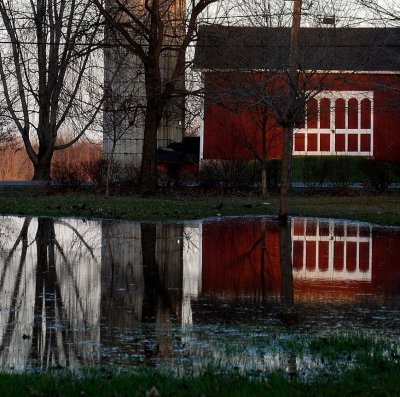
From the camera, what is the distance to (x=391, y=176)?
3812 cm

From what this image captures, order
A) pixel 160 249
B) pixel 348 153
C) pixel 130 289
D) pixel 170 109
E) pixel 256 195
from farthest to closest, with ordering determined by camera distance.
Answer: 1. pixel 348 153
2. pixel 170 109
3. pixel 256 195
4. pixel 160 249
5. pixel 130 289

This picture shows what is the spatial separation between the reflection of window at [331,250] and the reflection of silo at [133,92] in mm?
11829

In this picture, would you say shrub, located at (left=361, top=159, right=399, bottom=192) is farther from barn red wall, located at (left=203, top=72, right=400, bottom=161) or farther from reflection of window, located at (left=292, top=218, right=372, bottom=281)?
reflection of window, located at (left=292, top=218, right=372, bottom=281)

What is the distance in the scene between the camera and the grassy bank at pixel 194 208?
23.3 meters

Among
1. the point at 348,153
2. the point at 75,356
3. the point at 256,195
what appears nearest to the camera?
the point at 75,356

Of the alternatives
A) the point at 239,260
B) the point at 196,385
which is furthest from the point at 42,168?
the point at 196,385

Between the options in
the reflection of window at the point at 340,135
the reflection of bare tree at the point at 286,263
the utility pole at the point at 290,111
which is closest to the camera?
the reflection of bare tree at the point at 286,263

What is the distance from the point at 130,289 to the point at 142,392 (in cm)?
Answer: 555

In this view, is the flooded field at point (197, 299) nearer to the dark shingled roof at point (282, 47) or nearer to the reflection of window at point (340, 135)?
the dark shingled roof at point (282, 47)

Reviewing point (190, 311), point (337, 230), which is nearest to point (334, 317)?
point (190, 311)

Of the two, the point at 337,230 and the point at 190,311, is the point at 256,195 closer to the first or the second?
the point at 337,230

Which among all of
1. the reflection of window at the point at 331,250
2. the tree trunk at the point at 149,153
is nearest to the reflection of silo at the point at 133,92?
the tree trunk at the point at 149,153

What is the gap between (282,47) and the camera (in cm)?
2623

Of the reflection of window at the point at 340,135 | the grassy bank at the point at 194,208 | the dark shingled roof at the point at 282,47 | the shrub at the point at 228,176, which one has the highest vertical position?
the dark shingled roof at the point at 282,47
